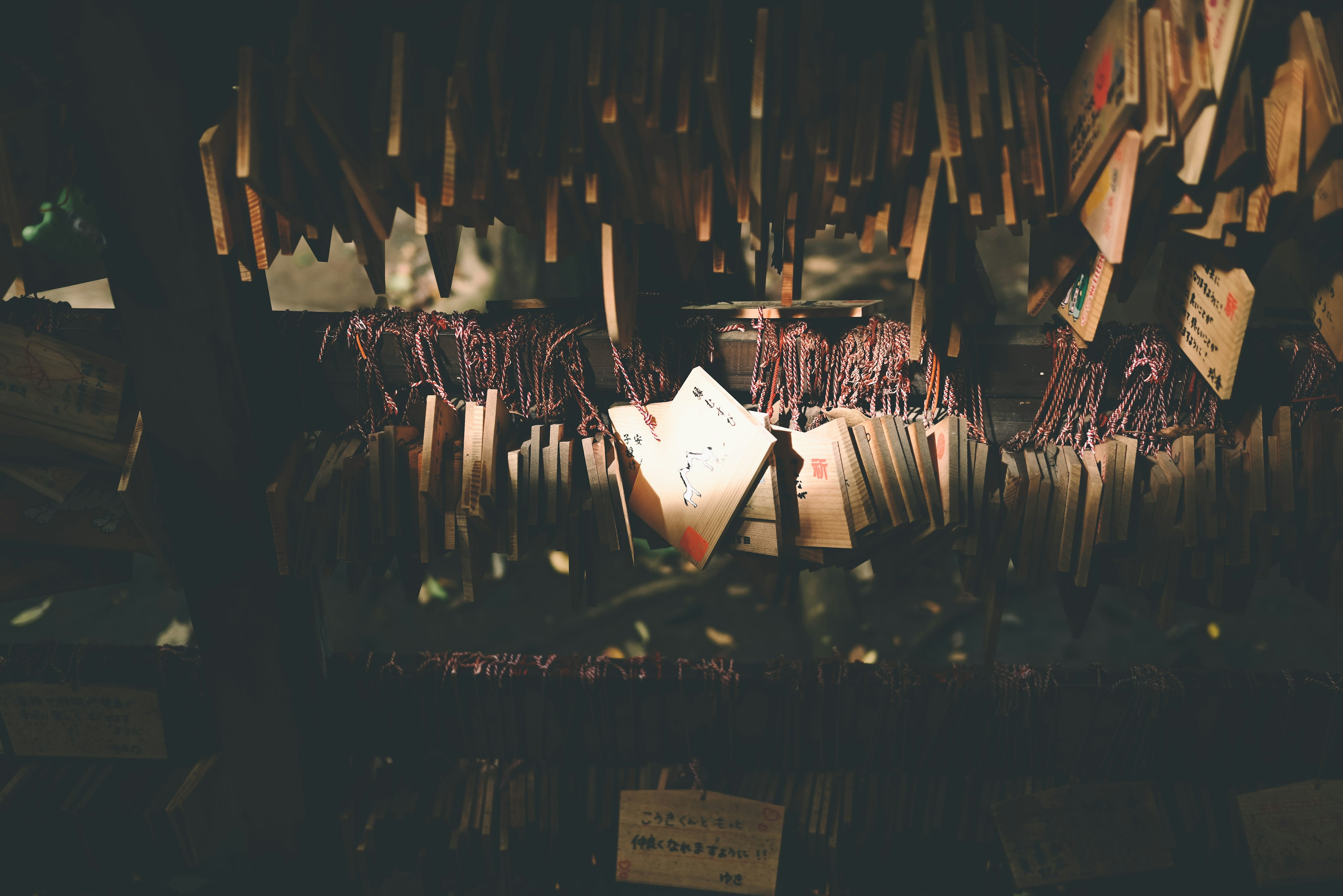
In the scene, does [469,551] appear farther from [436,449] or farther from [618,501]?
[618,501]

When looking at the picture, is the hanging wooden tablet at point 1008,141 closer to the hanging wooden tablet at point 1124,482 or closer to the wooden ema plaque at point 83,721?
→ the hanging wooden tablet at point 1124,482

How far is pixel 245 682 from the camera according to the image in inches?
86.9

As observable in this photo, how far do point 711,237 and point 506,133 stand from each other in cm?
A: 44

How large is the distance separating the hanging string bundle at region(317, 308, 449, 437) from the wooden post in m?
0.18

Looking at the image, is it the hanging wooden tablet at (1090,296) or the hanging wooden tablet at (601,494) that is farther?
the hanging wooden tablet at (601,494)

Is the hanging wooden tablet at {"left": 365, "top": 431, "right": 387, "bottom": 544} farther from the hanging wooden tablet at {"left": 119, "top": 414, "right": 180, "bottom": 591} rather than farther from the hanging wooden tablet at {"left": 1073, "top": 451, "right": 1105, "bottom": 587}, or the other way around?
the hanging wooden tablet at {"left": 1073, "top": 451, "right": 1105, "bottom": 587}

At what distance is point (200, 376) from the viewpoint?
6.14ft

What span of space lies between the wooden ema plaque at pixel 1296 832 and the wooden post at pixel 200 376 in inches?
103

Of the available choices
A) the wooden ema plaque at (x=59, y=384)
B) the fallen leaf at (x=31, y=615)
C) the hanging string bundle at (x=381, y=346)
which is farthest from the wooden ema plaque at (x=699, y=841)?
the fallen leaf at (x=31, y=615)

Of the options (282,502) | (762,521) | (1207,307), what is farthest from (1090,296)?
(282,502)

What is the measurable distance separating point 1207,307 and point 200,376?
7.01 feet

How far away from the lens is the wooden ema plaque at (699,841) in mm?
2297

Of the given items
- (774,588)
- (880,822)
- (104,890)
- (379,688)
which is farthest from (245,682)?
(880,822)

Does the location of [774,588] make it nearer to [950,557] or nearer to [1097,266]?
[1097,266]
